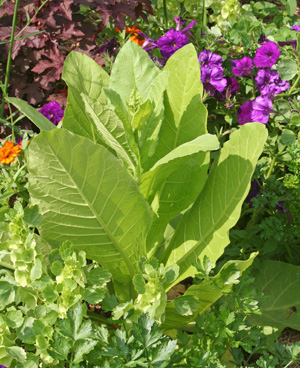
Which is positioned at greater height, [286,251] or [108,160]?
[108,160]

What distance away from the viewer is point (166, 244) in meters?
1.88

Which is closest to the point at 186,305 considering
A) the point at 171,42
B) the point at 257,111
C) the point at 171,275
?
the point at 171,275

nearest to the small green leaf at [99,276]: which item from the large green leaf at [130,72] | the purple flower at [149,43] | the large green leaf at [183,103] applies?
the large green leaf at [183,103]

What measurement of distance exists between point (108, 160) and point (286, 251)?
3.48ft

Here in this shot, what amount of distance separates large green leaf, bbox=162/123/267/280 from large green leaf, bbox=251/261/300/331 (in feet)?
1.16

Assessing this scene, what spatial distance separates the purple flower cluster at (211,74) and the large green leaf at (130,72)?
1.26ft

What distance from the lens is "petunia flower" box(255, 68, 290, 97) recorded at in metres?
2.10

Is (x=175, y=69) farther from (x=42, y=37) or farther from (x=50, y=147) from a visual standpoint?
(x=42, y=37)

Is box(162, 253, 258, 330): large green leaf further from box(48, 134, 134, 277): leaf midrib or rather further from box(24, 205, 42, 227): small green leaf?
box(24, 205, 42, 227): small green leaf

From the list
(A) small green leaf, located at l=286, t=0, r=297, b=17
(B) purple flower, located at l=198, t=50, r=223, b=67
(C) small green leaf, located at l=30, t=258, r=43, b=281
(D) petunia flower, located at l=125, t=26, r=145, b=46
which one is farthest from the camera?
(A) small green leaf, located at l=286, t=0, r=297, b=17

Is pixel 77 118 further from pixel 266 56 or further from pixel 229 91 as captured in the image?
pixel 266 56

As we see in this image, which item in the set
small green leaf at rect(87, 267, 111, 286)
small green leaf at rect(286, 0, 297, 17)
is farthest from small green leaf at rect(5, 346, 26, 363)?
small green leaf at rect(286, 0, 297, 17)

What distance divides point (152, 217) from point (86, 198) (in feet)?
0.81

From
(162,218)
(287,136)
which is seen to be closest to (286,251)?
(287,136)
